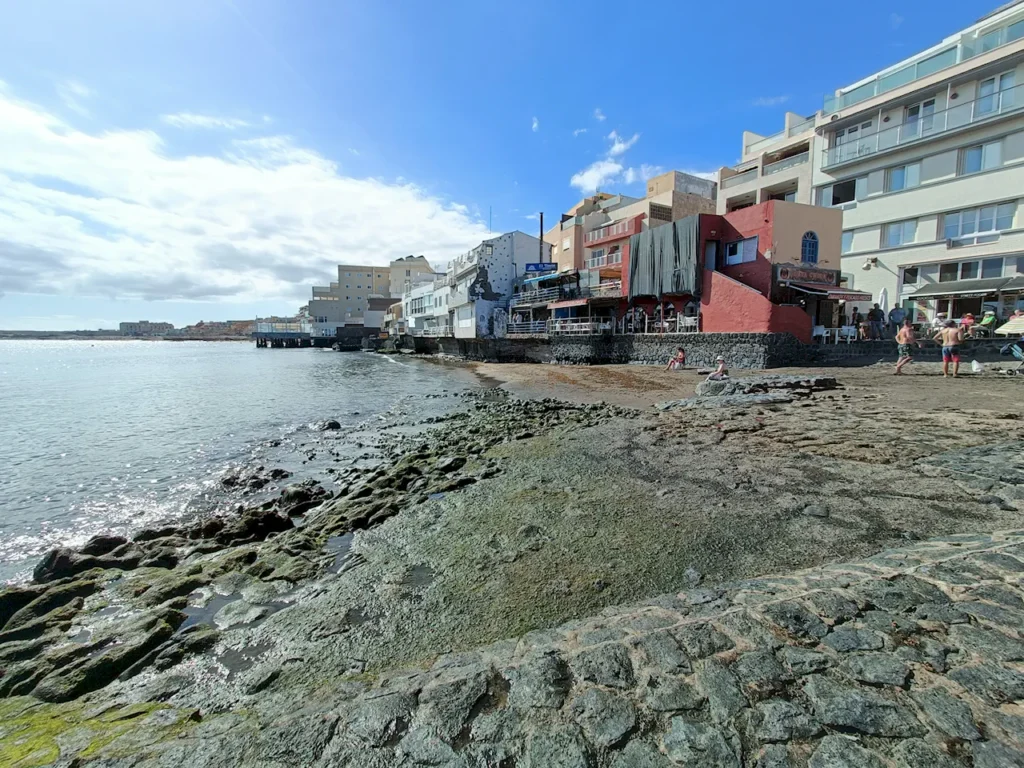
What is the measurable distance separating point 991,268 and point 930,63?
47.1 ft

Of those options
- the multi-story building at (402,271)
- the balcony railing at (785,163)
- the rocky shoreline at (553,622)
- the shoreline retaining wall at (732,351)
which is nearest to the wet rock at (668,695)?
the rocky shoreline at (553,622)

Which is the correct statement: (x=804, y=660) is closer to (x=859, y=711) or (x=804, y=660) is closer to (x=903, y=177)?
(x=859, y=711)

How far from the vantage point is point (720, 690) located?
292 cm

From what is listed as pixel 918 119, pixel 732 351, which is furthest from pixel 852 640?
pixel 918 119

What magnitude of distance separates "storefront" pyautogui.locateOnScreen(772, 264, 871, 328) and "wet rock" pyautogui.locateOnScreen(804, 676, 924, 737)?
30074mm

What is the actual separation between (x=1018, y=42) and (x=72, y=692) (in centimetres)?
4472

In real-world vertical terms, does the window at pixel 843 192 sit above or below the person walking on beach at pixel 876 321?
above

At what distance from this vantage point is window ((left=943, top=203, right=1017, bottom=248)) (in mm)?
27500

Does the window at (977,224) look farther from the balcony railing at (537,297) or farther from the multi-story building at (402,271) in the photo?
the multi-story building at (402,271)

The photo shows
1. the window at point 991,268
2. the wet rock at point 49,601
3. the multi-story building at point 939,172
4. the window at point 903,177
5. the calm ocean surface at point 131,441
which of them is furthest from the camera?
the window at point 903,177

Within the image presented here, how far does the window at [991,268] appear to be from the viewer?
27484 millimetres

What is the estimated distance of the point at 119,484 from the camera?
1140 cm

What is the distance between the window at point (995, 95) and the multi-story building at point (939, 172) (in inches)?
2.2

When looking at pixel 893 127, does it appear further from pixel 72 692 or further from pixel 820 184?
pixel 72 692
